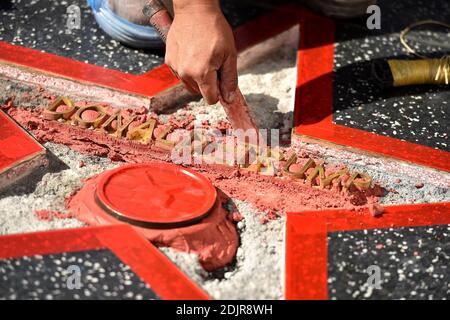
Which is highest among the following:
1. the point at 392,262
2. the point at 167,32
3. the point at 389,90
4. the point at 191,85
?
the point at 167,32

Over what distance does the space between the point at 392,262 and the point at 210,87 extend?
0.76 metres

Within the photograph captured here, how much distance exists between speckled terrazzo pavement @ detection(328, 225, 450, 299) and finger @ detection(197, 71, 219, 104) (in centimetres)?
57

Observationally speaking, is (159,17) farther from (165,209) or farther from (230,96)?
(165,209)

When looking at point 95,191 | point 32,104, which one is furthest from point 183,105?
point 95,191

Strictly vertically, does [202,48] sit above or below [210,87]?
above

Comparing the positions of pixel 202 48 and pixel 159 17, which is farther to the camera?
pixel 159 17

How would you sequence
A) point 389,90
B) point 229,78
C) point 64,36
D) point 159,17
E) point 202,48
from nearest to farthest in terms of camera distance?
point 202,48 → point 229,78 → point 159,17 → point 389,90 → point 64,36

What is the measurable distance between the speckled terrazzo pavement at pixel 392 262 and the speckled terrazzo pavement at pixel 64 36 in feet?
3.75

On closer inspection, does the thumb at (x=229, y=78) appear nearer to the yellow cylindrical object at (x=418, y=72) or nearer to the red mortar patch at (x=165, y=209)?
the red mortar patch at (x=165, y=209)

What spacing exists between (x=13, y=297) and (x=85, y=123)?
0.88 m

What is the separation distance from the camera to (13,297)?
184cm

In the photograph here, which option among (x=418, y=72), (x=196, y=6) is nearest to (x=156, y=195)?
(x=196, y=6)

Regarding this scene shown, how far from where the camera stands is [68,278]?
190cm

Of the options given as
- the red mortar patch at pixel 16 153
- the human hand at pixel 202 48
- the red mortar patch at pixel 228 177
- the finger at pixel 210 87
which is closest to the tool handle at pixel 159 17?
the human hand at pixel 202 48
